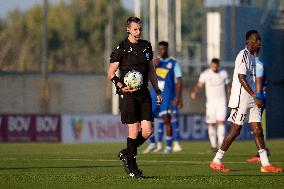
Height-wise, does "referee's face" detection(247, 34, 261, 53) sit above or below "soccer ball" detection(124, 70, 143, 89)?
above

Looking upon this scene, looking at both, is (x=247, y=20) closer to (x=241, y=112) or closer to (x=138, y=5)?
(x=138, y=5)

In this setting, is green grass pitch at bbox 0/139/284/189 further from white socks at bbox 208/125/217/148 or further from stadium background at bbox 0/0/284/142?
stadium background at bbox 0/0/284/142

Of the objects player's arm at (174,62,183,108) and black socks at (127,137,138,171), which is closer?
black socks at (127,137,138,171)

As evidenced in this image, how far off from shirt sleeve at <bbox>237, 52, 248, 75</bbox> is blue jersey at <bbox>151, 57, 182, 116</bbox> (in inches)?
324

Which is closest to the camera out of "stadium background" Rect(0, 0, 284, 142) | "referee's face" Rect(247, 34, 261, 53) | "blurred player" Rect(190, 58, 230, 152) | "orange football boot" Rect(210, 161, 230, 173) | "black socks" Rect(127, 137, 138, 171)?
"black socks" Rect(127, 137, 138, 171)

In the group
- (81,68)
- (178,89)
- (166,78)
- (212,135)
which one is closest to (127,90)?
(166,78)

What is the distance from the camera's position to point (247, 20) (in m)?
44.5

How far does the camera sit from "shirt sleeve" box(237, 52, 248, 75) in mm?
17442

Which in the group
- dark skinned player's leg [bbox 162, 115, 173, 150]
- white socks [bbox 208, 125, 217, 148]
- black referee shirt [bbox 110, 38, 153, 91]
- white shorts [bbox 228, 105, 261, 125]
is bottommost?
white socks [bbox 208, 125, 217, 148]

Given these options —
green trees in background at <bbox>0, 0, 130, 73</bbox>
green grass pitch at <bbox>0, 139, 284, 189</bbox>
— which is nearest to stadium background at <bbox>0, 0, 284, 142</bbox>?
green trees in background at <bbox>0, 0, 130, 73</bbox>

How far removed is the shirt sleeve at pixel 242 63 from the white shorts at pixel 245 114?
24.8 inches

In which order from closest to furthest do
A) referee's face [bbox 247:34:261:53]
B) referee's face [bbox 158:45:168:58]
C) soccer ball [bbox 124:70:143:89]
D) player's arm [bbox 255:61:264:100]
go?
soccer ball [bbox 124:70:143:89]
referee's face [bbox 247:34:261:53]
player's arm [bbox 255:61:264:100]
referee's face [bbox 158:45:168:58]

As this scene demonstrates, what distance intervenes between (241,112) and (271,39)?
2837 centimetres

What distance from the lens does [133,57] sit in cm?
1580
